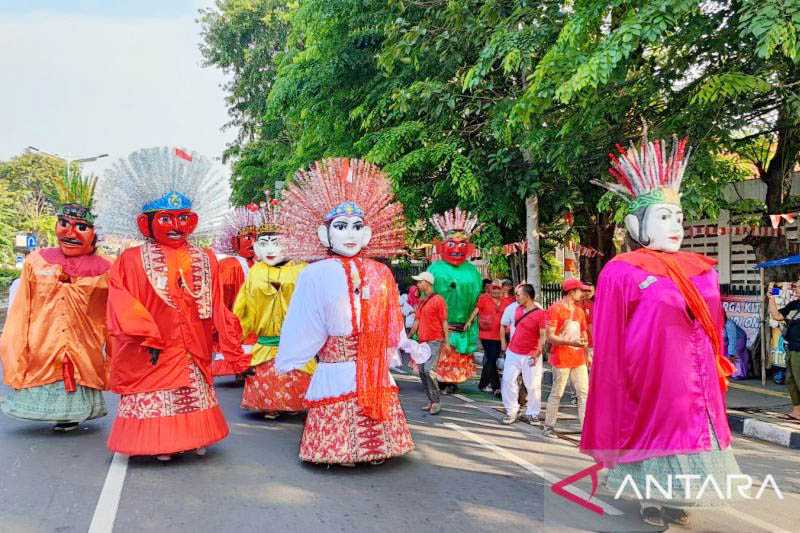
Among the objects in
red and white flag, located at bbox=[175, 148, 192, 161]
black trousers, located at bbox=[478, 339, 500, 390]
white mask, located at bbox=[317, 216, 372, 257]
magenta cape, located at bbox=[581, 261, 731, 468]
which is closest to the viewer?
magenta cape, located at bbox=[581, 261, 731, 468]

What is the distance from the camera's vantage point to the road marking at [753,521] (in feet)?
14.4

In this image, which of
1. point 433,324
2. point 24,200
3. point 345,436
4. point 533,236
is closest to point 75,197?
point 345,436

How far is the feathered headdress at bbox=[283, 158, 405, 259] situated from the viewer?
5.89 meters

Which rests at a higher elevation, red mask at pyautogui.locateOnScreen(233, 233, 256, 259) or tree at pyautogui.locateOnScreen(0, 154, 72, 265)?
tree at pyautogui.locateOnScreen(0, 154, 72, 265)

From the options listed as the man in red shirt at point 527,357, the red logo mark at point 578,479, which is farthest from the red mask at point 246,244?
the red logo mark at point 578,479

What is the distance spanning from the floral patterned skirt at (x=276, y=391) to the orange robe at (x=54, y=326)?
5.15 feet

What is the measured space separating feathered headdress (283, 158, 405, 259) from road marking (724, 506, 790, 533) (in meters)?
3.17

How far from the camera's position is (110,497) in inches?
194

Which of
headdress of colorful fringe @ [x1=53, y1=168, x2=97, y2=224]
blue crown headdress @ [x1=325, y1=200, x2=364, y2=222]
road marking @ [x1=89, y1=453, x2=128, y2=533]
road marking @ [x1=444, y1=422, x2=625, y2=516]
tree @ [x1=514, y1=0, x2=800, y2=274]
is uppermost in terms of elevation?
tree @ [x1=514, y1=0, x2=800, y2=274]

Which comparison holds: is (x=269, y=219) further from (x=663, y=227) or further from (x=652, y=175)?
(x=663, y=227)

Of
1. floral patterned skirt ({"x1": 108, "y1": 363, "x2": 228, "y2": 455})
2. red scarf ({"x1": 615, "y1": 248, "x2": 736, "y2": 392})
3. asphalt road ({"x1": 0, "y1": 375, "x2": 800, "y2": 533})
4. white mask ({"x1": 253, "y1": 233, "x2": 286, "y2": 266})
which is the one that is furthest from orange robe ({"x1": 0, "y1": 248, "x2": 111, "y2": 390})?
red scarf ({"x1": 615, "y1": 248, "x2": 736, "y2": 392})

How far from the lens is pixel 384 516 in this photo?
4.52 m

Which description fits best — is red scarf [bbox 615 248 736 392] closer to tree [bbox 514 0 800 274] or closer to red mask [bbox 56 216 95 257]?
tree [bbox 514 0 800 274]

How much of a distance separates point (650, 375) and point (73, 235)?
5544mm
